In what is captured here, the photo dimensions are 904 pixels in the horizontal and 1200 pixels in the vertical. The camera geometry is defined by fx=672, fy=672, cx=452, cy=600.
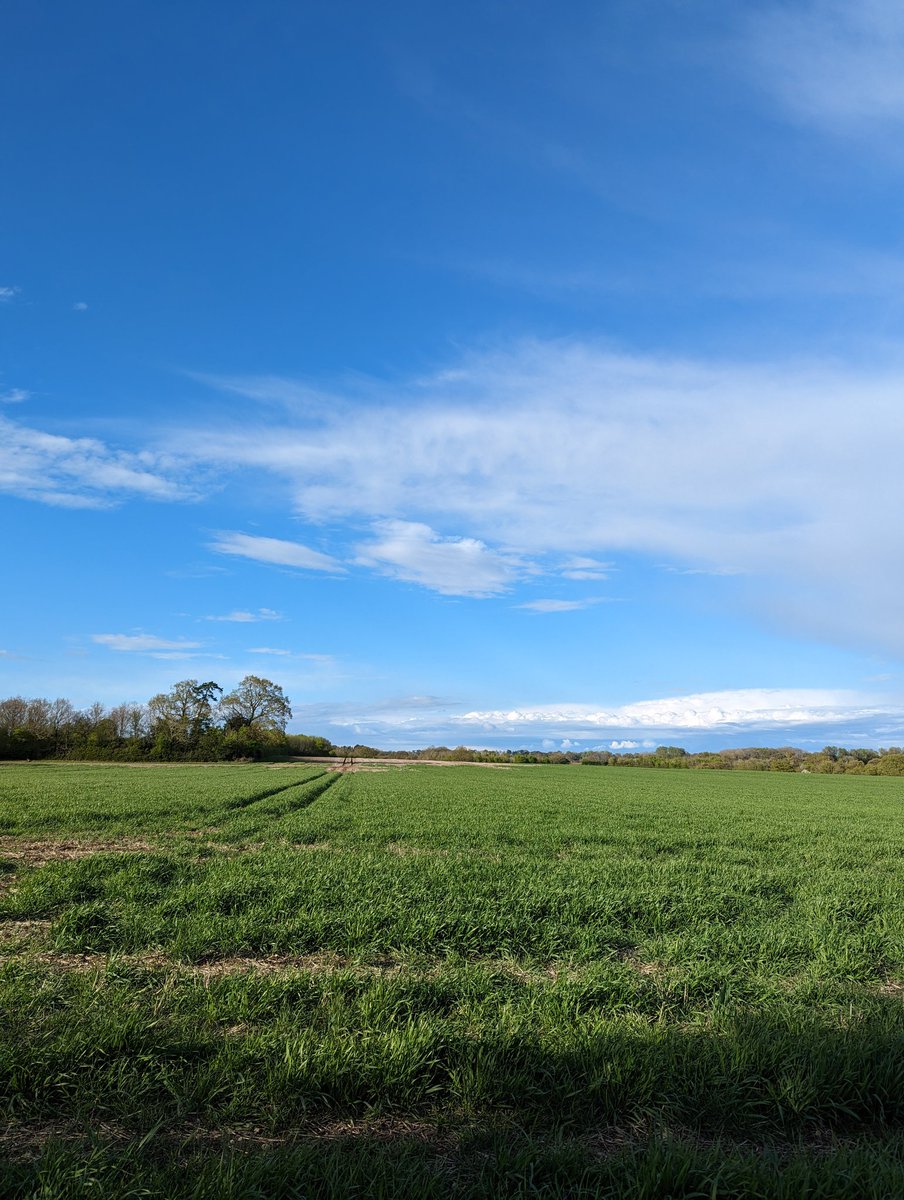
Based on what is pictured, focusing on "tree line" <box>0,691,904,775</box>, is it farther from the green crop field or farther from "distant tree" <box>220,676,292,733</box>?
the green crop field

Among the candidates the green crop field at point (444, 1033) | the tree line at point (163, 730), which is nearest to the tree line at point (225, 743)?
the tree line at point (163, 730)

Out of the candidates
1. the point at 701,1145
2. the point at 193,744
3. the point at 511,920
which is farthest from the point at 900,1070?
the point at 193,744

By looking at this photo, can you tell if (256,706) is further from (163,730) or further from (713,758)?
(713,758)

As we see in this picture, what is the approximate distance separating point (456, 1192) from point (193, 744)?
110 metres

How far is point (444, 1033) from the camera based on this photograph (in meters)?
5.47

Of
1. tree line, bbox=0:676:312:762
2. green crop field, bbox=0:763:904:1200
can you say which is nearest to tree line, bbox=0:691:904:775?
tree line, bbox=0:676:312:762

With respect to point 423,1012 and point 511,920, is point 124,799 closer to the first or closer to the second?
point 511,920

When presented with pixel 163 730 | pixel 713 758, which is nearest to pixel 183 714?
pixel 163 730

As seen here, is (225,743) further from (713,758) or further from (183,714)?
(713,758)

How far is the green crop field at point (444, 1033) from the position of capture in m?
3.99

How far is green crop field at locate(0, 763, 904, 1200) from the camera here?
3.99 m

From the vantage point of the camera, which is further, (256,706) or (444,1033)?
(256,706)

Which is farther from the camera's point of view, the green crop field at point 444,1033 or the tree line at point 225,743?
the tree line at point 225,743

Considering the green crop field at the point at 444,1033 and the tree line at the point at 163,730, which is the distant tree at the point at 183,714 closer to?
the tree line at the point at 163,730
